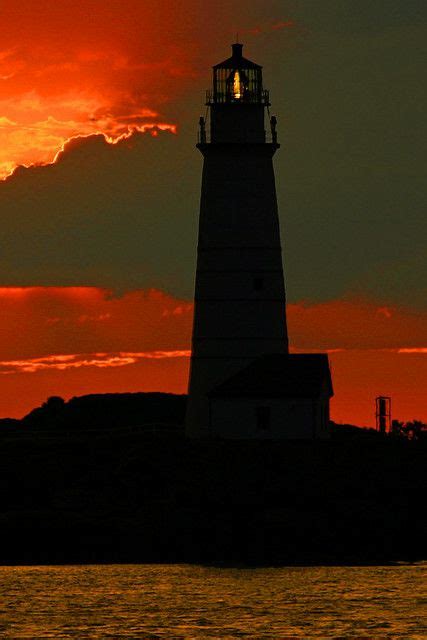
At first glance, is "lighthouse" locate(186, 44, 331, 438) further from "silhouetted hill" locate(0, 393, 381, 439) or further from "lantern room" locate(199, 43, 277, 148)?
"silhouetted hill" locate(0, 393, 381, 439)

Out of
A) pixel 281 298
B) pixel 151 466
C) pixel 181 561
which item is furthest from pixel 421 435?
pixel 181 561

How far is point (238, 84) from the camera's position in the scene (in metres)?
79.1

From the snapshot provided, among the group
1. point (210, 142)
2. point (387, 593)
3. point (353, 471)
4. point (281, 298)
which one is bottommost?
point (387, 593)

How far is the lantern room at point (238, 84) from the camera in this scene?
7875 centimetres

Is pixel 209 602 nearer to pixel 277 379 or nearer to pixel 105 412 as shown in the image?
pixel 277 379

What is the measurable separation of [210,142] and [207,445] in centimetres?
1158

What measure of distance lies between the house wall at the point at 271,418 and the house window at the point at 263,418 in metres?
0.05

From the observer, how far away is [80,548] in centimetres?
6594

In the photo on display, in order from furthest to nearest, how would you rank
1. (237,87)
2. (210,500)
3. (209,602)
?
1. (237,87)
2. (210,500)
3. (209,602)

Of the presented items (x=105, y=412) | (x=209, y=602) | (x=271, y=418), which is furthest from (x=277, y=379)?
(x=105, y=412)

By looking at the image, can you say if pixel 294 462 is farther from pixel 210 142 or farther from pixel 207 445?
pixel 210 142

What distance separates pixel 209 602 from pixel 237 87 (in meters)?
24.5

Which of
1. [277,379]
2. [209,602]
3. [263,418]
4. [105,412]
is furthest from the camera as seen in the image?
[105,412]

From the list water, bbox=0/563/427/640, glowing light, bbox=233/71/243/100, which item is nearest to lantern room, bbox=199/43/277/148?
glowing light, bbox=233/71/243/100
